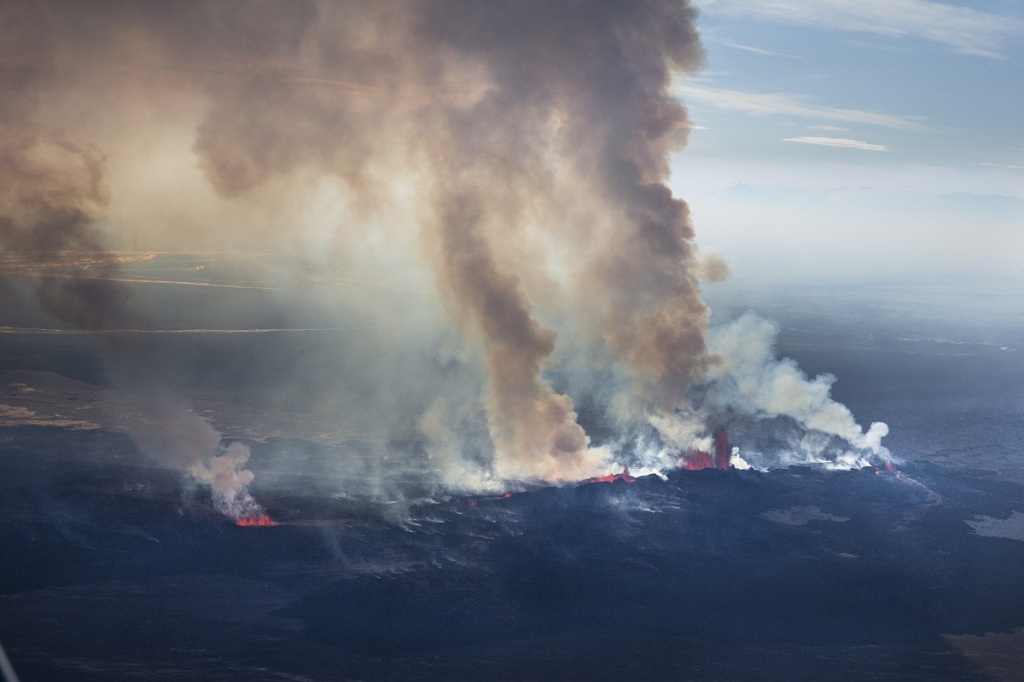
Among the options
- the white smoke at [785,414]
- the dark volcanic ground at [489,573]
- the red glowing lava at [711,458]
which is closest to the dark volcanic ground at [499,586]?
the dark volcanic ground at [489,573]

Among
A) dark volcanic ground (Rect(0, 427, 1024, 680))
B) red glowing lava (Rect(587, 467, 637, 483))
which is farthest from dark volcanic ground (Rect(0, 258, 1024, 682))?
red glowing lava (Rect(587, 467, 637, 483))

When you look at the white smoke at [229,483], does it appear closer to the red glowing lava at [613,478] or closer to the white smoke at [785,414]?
the red glowing lava at [613,478]

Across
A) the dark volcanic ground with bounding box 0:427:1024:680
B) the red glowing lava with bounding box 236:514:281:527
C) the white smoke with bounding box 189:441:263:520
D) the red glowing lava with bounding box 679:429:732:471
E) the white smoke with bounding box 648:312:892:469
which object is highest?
the white smoke with bounding box 648:312:892:469

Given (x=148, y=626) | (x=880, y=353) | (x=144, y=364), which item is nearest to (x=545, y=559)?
(x=148, y=626)

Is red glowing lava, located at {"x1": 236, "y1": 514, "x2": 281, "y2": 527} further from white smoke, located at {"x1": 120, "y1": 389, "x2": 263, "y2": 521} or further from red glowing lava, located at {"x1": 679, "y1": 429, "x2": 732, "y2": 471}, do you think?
red glowing lava, located at {"x1": 679, "y1": 429, "x2": 732, "y2": 471}

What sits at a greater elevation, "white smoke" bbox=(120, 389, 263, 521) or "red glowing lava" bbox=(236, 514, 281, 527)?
"white smoke" bbox=(120, 389, 263, 521)

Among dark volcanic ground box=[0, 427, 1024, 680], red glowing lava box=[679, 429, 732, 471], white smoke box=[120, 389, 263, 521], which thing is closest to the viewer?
dark volcanic ground box=[0, 427, 1024, 680]

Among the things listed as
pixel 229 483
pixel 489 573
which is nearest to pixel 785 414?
pixel 489 573

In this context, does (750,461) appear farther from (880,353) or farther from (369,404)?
(880,353)
